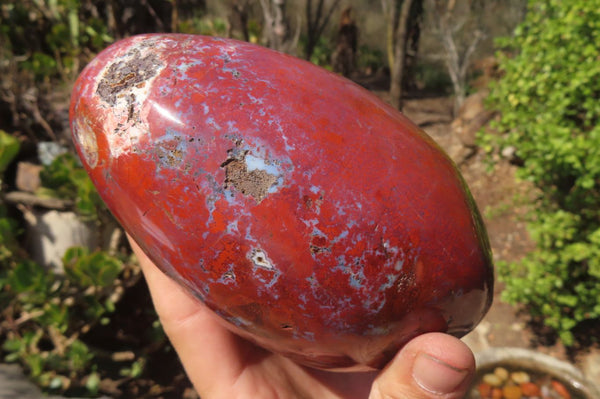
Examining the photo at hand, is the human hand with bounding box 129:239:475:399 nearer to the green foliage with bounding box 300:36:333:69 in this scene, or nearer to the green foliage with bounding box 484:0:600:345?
the green foliage with bounding box 484:0:600:345

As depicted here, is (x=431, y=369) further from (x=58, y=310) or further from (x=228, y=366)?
(x=58, y=310)

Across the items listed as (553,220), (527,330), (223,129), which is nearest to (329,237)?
(223,129)

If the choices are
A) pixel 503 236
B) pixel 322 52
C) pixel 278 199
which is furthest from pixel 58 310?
pixel 322 52

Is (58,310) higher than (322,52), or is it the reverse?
(58,310)

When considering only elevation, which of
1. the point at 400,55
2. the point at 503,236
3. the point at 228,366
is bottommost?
the point at 503,236

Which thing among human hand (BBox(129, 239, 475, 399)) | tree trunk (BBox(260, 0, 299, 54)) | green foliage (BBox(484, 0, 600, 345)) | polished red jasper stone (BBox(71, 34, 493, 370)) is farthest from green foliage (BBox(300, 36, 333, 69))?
polished red jasper stone (BBox(71, 34, 493, 370))

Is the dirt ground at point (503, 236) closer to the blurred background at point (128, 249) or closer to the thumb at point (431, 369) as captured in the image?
the blurred background at point (128, 249)

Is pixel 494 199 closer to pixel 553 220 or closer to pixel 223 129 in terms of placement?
pixel 553 220
